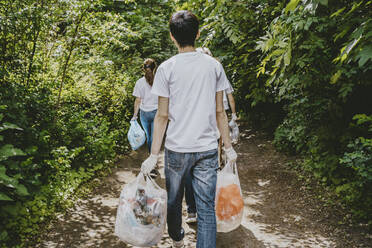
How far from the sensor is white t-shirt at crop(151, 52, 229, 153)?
2637mm

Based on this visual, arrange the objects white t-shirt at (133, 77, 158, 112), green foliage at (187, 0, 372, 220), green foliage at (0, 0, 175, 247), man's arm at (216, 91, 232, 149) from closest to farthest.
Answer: man's arm at (216, 91, 232, 149)
green foliage at (187, 0, 372, 220)
green foliage at (0, 0, 175, 247)
white t-shirt at (133, 77, 158, 112)

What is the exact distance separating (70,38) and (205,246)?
4284 mm

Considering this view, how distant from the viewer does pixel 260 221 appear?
438 centimetres

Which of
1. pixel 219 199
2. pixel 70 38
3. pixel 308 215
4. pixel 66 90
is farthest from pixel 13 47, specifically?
pixel 308 215

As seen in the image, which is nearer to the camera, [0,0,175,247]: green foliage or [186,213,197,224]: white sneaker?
[0,0,175,247]: green foliage

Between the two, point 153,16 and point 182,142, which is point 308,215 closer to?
point 182,142

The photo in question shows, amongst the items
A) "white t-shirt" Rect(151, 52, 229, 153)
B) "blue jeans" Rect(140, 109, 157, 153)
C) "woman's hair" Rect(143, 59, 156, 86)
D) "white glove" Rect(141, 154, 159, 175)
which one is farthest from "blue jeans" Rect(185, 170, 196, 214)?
"woman's hair" Rect(143, 59, 156, 86)

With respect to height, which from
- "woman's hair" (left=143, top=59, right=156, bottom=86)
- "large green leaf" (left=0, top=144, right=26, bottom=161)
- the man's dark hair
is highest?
the man's dark hair

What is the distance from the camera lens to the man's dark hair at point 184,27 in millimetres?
2650

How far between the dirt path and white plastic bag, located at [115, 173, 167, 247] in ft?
3.29

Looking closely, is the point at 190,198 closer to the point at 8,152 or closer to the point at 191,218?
the point at 191,218

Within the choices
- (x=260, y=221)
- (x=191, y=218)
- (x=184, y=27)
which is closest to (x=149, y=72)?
(x=191, y=218)

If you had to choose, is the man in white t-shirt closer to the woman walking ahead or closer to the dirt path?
the dirt path

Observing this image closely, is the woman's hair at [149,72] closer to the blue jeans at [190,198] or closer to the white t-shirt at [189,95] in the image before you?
the blue jeans at [190,198]
